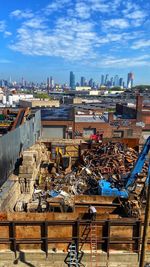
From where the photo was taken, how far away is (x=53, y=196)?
16.2 m

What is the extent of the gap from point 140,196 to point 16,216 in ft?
22.0

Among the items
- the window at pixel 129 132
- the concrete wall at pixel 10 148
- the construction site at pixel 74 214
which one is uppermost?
the concrete wall at pixel 10 148

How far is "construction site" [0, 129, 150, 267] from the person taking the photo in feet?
38.2

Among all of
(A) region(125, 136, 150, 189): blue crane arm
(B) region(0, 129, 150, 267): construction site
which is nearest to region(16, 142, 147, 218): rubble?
(B) region(0, 129, 150, 267): construction site

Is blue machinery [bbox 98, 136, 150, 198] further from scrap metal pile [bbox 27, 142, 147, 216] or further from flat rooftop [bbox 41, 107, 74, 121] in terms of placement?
flat rooftop [bbox 41, 107, 74, 121]

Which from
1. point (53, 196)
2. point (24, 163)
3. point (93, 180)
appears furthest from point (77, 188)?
point (24, 163)

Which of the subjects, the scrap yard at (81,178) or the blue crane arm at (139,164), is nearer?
the blue crane arm at (139,164)

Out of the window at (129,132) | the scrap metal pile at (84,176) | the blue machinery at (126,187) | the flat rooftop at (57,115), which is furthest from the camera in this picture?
the flat rooftop at (57,115)

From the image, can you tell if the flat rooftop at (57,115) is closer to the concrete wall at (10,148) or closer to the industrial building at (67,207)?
the industrial building at (67,207)

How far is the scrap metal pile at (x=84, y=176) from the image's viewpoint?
624 inches

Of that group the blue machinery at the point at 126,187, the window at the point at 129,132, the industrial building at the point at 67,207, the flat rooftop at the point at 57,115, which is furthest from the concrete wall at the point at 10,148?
the window at the point at 129,132

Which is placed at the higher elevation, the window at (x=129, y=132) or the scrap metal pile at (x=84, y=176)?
the window at (x=129, y=132)

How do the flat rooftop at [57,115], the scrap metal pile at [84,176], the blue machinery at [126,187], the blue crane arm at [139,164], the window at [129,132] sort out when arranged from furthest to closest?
the flat rooftop at [57,115]
the window at [129,132]
the scrap metal pile at [84,176]
the blue machinery at [126,187]
the blue crane arm at [139,164]

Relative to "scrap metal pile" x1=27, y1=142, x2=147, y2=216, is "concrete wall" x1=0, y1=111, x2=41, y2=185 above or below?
above
